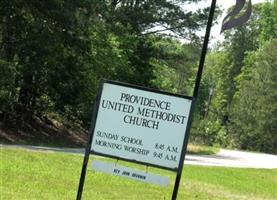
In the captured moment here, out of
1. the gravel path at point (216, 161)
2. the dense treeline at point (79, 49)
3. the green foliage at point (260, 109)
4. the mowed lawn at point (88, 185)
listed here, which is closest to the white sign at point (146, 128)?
the mowed lawn at point (88, 185)

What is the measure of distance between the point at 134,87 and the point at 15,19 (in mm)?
19059

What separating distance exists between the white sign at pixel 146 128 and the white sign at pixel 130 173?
13 centimetres

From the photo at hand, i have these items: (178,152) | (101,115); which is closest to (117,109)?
(101,115)

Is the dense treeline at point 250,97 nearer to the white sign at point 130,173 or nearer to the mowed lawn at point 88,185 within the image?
the mowed lawn at point 88,185

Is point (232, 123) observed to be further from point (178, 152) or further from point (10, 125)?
point (178, 152)

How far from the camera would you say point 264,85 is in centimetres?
5734

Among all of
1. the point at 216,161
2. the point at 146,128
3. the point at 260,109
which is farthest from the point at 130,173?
the point at 260,109

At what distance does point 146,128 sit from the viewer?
6805 millimetres

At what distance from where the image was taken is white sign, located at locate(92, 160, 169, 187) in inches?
265

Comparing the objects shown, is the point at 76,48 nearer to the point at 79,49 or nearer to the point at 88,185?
the point at 79,49

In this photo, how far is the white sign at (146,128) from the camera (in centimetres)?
678

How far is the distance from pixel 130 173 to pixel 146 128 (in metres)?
0.52

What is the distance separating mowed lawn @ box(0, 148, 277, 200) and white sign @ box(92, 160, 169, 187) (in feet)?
8.09

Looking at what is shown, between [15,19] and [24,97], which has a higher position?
[15,19]
